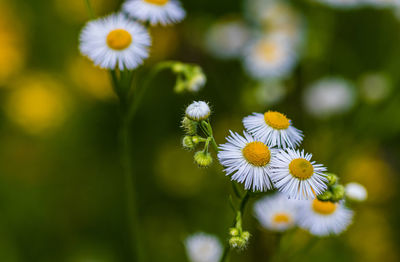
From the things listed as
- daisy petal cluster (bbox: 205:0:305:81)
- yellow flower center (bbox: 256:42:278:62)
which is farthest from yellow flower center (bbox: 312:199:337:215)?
yellow flower center (bbox: 256:42:278:62)

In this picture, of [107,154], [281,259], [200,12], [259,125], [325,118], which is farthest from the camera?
[200,12]

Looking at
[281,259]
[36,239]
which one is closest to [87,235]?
[36,239]

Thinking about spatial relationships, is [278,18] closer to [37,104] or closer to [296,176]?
[37,104]

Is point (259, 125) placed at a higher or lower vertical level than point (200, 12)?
lower

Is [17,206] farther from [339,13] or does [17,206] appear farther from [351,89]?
[339,13]

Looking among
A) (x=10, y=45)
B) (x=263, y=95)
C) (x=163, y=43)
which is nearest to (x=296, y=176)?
(x=263, y=95)

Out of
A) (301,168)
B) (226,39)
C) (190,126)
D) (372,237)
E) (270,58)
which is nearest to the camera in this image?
(301,168)

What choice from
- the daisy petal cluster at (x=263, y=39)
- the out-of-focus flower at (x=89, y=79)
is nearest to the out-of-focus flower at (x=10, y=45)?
the out-of-focus flower at (x=89, y=79)
